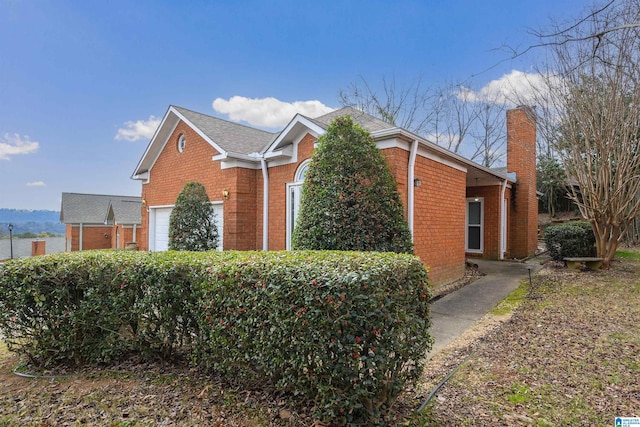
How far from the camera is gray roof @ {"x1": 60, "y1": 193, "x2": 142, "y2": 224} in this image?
1071 inches

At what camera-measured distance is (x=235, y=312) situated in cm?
300

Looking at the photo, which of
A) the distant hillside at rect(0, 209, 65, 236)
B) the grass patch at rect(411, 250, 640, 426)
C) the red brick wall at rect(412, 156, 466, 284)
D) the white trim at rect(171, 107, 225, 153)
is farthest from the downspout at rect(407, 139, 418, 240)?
the distant hillside at rect(0, 209, 65, 236)

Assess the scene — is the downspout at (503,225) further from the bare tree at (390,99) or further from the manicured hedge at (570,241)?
the bare tree at (390,99)

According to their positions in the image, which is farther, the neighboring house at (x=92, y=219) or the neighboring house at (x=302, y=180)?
the neighboring house at (x=92, y=219)

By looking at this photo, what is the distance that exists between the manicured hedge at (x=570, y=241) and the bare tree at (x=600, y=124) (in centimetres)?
69

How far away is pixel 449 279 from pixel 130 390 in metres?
7.74

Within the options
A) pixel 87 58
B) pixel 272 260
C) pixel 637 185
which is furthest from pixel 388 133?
pixel 87 58

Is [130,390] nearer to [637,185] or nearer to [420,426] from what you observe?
[420,426]

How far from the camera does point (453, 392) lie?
3.31 meters

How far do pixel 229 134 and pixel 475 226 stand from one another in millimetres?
10351

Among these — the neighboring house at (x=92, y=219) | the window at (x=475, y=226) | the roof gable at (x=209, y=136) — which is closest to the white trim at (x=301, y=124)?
the roof gable at (x=209, y=136)

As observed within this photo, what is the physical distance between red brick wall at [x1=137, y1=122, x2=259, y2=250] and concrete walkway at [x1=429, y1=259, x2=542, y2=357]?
18.5ft

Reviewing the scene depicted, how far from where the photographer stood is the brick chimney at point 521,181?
1329cm

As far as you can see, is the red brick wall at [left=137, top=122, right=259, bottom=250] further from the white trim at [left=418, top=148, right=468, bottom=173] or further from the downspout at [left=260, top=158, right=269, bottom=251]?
the white trim at [left=418, top=148, right=468, bottom=173]
